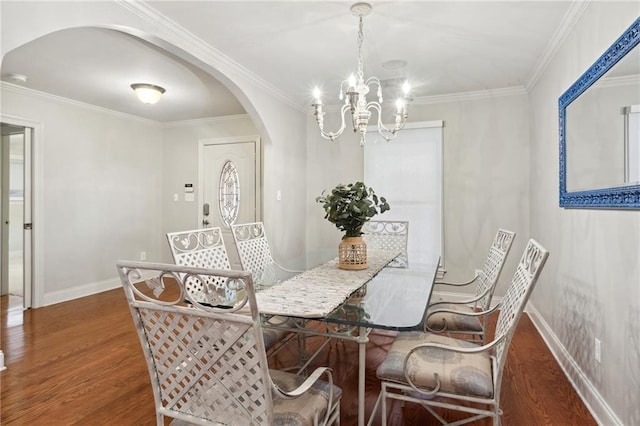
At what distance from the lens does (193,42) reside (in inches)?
106

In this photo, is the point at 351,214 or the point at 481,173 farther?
the point at 481,173

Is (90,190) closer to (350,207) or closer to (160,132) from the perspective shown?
(160,132)

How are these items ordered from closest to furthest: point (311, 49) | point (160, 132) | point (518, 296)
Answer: point (518, 296) < point (311, 49) < point (160, 132)

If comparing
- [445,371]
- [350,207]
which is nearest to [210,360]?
[445,371]

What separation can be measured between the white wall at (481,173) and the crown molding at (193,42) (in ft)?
6.21

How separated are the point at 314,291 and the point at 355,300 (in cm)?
22

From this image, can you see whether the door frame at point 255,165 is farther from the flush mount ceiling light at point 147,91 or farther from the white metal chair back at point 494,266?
the white metal chair back at point 494,266

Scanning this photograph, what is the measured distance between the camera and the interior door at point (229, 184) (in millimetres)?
5141

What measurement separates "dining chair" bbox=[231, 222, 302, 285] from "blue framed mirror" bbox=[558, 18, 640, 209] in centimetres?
175

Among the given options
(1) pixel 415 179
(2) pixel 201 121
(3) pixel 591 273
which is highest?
(2) pixel 201 121

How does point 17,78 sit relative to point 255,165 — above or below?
above

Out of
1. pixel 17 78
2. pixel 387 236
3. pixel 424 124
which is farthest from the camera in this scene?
pixel 424 124

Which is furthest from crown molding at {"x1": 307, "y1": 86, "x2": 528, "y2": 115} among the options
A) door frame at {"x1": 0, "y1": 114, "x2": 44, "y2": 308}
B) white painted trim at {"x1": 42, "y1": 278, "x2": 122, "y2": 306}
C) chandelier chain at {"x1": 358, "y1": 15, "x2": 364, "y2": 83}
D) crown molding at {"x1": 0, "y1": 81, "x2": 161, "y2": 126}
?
white painted trim at {"x1": 42, "y1": 278, "x2": 122, "y2": 306}

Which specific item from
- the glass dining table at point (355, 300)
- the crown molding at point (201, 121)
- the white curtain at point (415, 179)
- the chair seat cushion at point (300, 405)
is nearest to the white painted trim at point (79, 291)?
the crown molding at point (201, 121)
